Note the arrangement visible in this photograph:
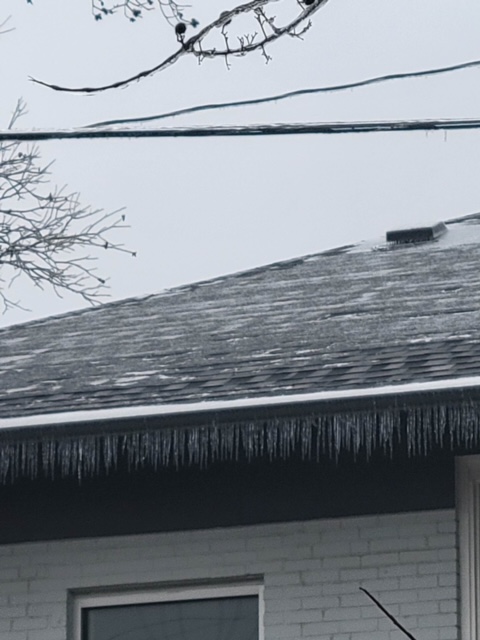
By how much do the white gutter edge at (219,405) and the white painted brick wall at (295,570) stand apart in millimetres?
764

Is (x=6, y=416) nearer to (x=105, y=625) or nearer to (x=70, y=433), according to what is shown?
(x=70, y=433)

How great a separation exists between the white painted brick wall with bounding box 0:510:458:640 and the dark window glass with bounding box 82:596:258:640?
12 centimetres

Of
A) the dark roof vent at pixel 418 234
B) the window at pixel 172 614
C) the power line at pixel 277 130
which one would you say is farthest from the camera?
the dark roof vent at pixel 418 234

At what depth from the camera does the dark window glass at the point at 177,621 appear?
7.02m

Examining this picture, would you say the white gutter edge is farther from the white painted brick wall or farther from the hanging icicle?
the white painted brick wall

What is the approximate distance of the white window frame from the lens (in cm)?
666

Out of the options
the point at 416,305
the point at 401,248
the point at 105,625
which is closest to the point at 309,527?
the point at 105,625

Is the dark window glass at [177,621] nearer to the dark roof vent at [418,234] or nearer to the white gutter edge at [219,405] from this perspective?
the white gutter edge at [219,405]

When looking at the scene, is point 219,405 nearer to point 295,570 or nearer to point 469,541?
point 295,570

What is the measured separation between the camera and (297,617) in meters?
6.83

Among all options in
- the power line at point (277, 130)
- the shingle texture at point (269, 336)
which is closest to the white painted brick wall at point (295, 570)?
the shingle texture at point (269, 336)

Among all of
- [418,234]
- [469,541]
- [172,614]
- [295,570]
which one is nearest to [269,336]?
[295,570]

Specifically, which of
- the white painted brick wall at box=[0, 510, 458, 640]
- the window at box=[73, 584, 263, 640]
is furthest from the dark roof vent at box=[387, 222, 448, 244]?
the window at box=[73, 584, 263, 640]

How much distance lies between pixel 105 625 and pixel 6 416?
1.00 meters
